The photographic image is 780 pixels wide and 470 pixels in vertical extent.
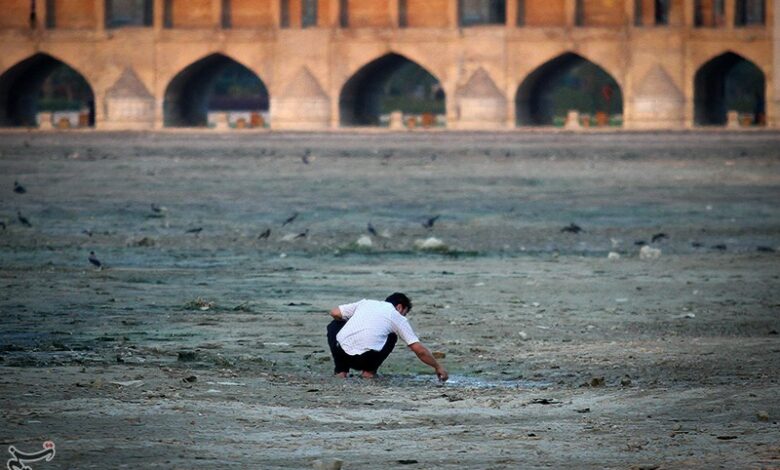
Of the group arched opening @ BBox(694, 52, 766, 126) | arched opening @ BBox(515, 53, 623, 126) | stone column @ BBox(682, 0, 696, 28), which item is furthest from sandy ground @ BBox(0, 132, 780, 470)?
arched opening @ BBox(515, 53, 623, 126)

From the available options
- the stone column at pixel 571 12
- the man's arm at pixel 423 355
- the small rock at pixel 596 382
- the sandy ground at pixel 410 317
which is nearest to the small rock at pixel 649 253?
the sandy ground at pixel 410 317

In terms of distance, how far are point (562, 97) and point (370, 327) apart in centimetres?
4999

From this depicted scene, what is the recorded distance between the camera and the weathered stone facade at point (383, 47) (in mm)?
44969

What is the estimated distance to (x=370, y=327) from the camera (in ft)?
27.9

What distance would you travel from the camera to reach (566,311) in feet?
39.0

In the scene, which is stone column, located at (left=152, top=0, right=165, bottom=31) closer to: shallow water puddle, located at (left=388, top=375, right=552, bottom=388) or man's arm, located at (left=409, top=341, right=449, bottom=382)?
shallow water puddle, located at (left=388, top=375, right=552, bottom=388)

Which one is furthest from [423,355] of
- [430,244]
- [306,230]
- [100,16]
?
[100,16]

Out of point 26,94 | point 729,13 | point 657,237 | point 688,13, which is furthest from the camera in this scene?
point 26,94

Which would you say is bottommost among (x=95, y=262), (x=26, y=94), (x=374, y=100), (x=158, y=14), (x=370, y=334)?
(x=95, y=262)

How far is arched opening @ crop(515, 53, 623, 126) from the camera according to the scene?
153 ft

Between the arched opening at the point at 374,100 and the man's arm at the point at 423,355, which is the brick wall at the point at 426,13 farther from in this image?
the man's arm at the point at 423,355

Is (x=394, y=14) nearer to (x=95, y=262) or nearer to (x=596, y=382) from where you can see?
(x=95, y=262)

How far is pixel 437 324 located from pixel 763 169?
18.6 metres

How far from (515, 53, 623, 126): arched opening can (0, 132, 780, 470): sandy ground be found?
19.7 m
